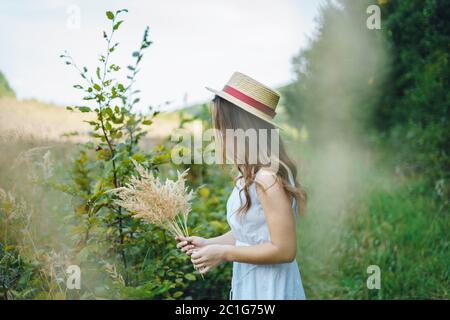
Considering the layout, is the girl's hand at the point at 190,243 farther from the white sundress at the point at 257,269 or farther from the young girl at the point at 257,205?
the white sundress at the point at 257,269

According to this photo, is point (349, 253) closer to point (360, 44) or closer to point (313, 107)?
point (360, 44)

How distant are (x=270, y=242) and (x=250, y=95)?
0.69 metres

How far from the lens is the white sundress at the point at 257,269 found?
222 centimetres

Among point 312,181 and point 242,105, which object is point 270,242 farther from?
point 312,181

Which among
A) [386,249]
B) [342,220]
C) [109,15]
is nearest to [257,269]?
[109,15]

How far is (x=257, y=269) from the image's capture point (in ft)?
7.59

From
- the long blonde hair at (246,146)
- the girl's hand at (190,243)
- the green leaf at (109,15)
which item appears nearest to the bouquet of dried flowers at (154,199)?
the girl's hand at (190,243)

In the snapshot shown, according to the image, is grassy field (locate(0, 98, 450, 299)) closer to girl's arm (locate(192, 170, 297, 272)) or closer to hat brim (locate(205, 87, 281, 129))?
girl's arm (locate(192, 170, 297, 272))

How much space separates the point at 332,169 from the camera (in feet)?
25.6

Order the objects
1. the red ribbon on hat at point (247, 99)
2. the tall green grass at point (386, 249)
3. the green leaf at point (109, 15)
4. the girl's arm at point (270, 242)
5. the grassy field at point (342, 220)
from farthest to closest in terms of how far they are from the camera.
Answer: the tall green grass at point (386, 249), the grassy field at point (342, 220), the green leaf at point (109, 15), the red ribbon on hat at point (247, 99), the girl's arm at point (270, 242)

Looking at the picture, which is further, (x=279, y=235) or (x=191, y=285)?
(x=191, y=285)

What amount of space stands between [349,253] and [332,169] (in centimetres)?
313

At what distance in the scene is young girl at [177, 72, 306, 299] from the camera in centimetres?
205

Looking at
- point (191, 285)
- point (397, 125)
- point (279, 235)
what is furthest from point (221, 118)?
point (397, 125)
